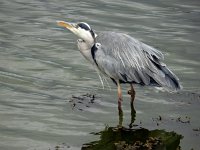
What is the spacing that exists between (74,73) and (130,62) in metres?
2.52

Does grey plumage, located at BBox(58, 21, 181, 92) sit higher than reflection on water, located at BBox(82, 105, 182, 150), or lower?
higher

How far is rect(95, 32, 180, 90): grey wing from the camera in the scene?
9.09 meters

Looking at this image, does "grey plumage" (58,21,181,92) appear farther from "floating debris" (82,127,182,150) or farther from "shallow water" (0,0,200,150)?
"floating debris" (82,127,182,150)

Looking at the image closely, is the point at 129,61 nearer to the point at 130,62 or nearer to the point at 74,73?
the point at 130,62

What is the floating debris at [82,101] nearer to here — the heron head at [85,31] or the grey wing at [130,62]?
the grey wing at [130,62]

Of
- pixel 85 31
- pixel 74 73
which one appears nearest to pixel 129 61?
pixel 85 31

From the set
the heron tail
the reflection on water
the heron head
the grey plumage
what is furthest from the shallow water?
the heron head

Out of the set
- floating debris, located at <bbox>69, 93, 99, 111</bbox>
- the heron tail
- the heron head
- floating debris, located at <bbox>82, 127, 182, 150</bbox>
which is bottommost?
floating debris, located at <bbox>82, 127, 182, 150</bbox>

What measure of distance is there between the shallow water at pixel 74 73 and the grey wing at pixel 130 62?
623 millimetres

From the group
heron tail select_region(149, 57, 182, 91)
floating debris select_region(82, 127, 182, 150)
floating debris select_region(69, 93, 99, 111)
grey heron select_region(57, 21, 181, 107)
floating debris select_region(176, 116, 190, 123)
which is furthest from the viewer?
floating debris select_region(69, 93, 99, 111)

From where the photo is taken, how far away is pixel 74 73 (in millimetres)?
11445

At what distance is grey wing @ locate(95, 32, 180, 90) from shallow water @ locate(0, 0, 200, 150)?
623 mm

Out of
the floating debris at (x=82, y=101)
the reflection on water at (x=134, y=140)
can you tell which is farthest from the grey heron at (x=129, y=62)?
the reflection on water at (x=134, y=140)

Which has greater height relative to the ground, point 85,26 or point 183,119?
point 85,26
